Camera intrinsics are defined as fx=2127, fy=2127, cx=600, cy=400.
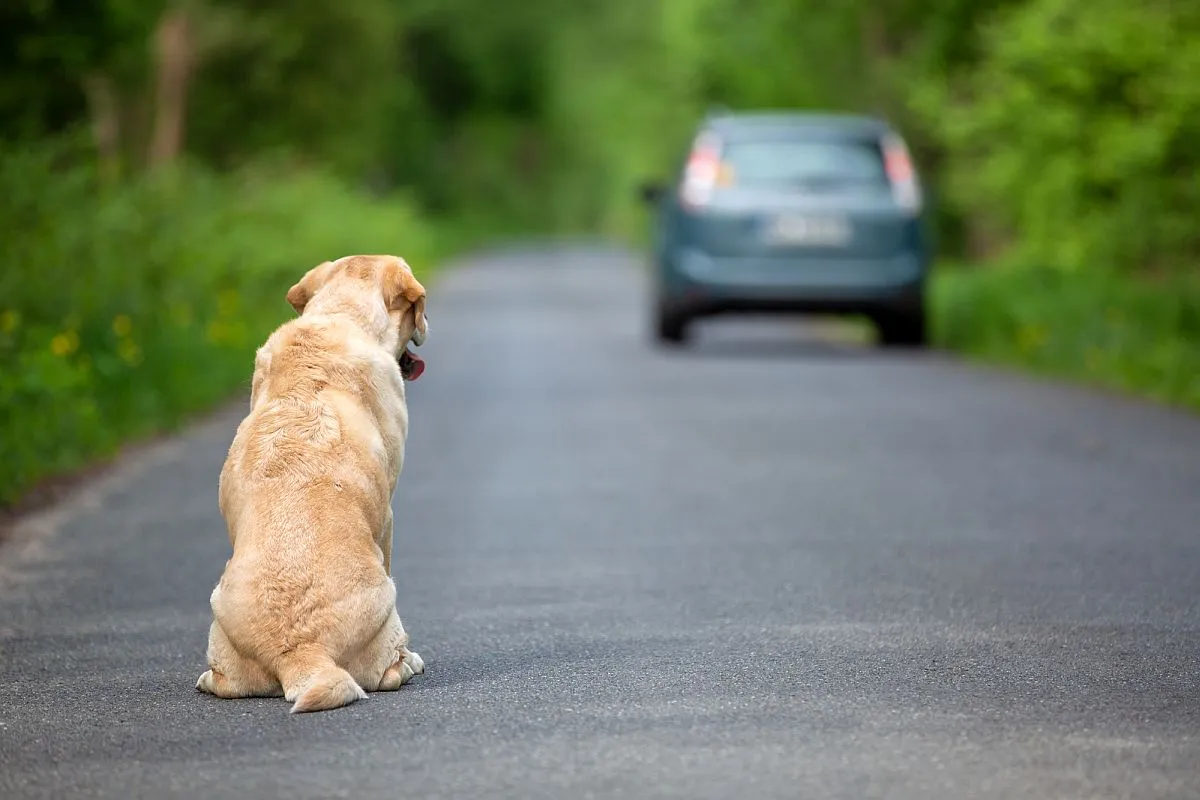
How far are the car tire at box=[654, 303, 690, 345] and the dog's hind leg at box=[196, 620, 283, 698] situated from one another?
46.3 feet

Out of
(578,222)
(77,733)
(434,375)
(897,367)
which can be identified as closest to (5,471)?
(77,733)

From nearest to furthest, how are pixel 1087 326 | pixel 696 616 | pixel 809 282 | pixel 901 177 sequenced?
1. pixel 696 616
2. pixel 1087 326
3. pixel 809 282
4. pixel 901 177

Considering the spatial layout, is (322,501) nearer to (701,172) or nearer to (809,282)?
(809,282)

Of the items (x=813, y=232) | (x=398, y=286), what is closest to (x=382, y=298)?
(x=398, y=286)

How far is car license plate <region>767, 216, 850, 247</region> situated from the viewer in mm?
18609

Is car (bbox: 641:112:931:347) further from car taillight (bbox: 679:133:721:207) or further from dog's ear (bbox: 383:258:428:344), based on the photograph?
dog's ear (bbox: 383:258:428:344)

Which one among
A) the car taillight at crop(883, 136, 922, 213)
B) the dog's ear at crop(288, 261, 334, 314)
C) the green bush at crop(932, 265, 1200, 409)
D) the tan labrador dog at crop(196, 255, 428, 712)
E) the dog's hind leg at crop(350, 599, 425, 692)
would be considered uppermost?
the dog's ear at crop(288, 261, 334, 314)

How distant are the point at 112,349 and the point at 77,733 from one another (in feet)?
27.5

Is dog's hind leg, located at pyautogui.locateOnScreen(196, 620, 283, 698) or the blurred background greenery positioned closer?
dog's hind leg, located at pyautogui.locateOnScreen(196, 620, 283, 698)

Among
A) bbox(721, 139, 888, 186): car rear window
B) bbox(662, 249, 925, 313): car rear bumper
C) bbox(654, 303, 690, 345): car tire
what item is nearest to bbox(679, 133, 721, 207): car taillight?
bbox(721, 139, 888, 186): car rear window

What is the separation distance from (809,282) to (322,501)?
43.5 ft

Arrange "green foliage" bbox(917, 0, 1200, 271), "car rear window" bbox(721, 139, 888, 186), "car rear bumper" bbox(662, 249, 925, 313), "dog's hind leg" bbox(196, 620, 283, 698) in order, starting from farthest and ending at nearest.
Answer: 1. "car rear window" bbox(721, 139, 888, 186)
2. "car rear bumper" bbox(662, 249, 925, 313)
3. "green foliage" bbox(917, 0, 1200, 271)
4. "dog's hind leg" bbox(196, 620, 283, 698)

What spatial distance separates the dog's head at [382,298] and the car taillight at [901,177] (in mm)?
12968

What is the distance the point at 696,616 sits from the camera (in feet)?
23.0
